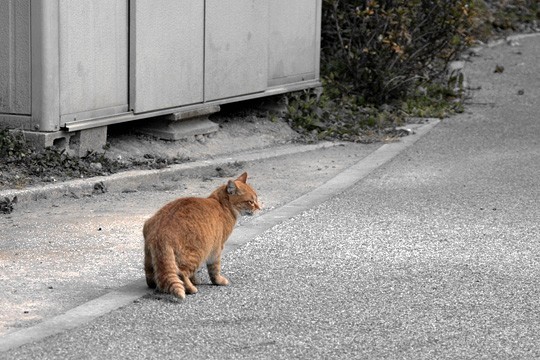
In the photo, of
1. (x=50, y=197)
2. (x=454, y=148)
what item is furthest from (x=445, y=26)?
(x=50, y=197)

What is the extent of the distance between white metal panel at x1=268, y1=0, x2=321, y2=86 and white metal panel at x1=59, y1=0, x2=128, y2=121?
254 cm

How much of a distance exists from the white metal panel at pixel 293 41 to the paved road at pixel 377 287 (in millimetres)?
2245

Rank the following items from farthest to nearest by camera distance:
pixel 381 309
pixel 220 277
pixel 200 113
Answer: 1. pixel 200 113
2. pixel 220 277
3. pixel 381 309

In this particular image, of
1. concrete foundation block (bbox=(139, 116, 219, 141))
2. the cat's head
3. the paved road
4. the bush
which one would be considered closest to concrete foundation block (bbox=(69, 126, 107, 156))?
concrete foundation block (bbox=(139, 116, 219, 141))

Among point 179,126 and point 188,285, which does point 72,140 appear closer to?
point 179,126

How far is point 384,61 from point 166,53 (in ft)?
13.4

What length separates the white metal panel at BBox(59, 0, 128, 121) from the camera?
29.1ft

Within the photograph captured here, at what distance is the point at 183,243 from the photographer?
6047 mm

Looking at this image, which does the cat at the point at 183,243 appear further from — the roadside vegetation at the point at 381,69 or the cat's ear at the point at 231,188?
the roadside vegetation at the point at 381,69

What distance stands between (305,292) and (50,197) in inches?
109

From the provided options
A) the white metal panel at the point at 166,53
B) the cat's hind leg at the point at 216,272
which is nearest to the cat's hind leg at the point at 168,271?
the cat's hind leg at the point at 216,272

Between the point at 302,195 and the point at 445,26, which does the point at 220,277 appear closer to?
the point at 302,195

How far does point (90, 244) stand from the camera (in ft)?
23.8

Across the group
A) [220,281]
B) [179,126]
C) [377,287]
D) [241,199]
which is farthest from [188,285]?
[179,126]
